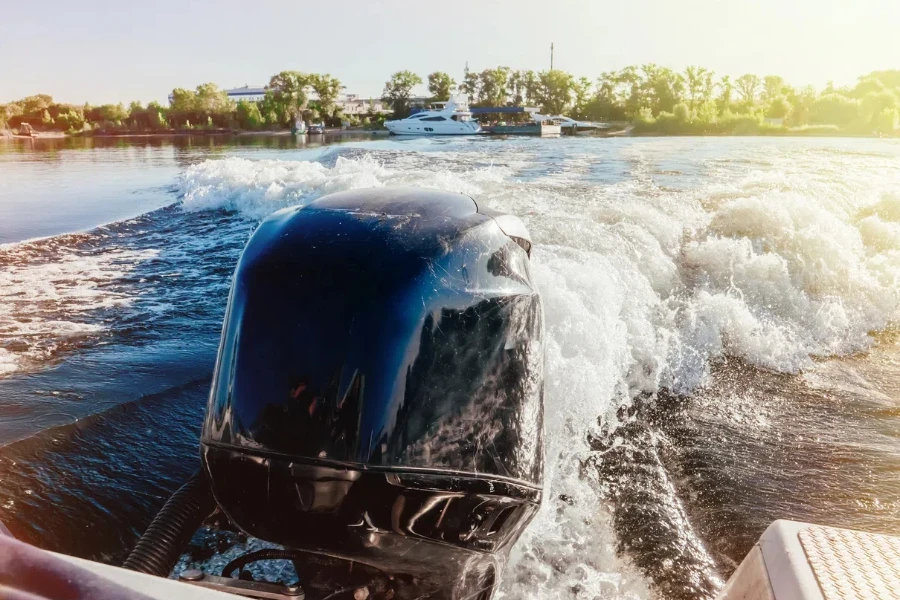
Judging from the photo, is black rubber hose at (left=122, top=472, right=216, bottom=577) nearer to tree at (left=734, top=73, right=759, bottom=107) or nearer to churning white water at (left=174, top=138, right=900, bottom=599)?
churning white water at (left=174, top=138, right=900, bottom=599)

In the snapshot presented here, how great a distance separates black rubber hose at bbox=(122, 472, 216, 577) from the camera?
1.25 meters

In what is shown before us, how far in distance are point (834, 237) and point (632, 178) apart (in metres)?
3.79

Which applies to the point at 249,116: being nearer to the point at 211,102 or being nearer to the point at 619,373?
the point at 211,102

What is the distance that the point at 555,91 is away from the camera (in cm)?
7281

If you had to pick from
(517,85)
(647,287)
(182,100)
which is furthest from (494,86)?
(647,287)

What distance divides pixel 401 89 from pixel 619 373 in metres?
77.2

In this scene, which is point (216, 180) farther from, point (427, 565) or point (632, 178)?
point (427, 565)

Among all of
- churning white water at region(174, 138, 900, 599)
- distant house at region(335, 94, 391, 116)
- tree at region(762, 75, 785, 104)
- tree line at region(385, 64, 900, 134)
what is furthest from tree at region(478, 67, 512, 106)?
churning white water at region(174, 138, 900, 599)

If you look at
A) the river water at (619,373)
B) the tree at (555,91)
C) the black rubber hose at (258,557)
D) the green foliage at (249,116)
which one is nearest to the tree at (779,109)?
the tree at (555,91)

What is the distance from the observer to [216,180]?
878 cm

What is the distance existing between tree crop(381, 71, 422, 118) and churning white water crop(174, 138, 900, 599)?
69.4 metres

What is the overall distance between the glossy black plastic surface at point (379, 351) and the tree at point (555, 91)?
76.7 metres

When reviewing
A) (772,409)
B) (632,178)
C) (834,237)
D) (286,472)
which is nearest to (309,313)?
(286,472)

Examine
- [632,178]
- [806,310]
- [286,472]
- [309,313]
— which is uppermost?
[632,178]
